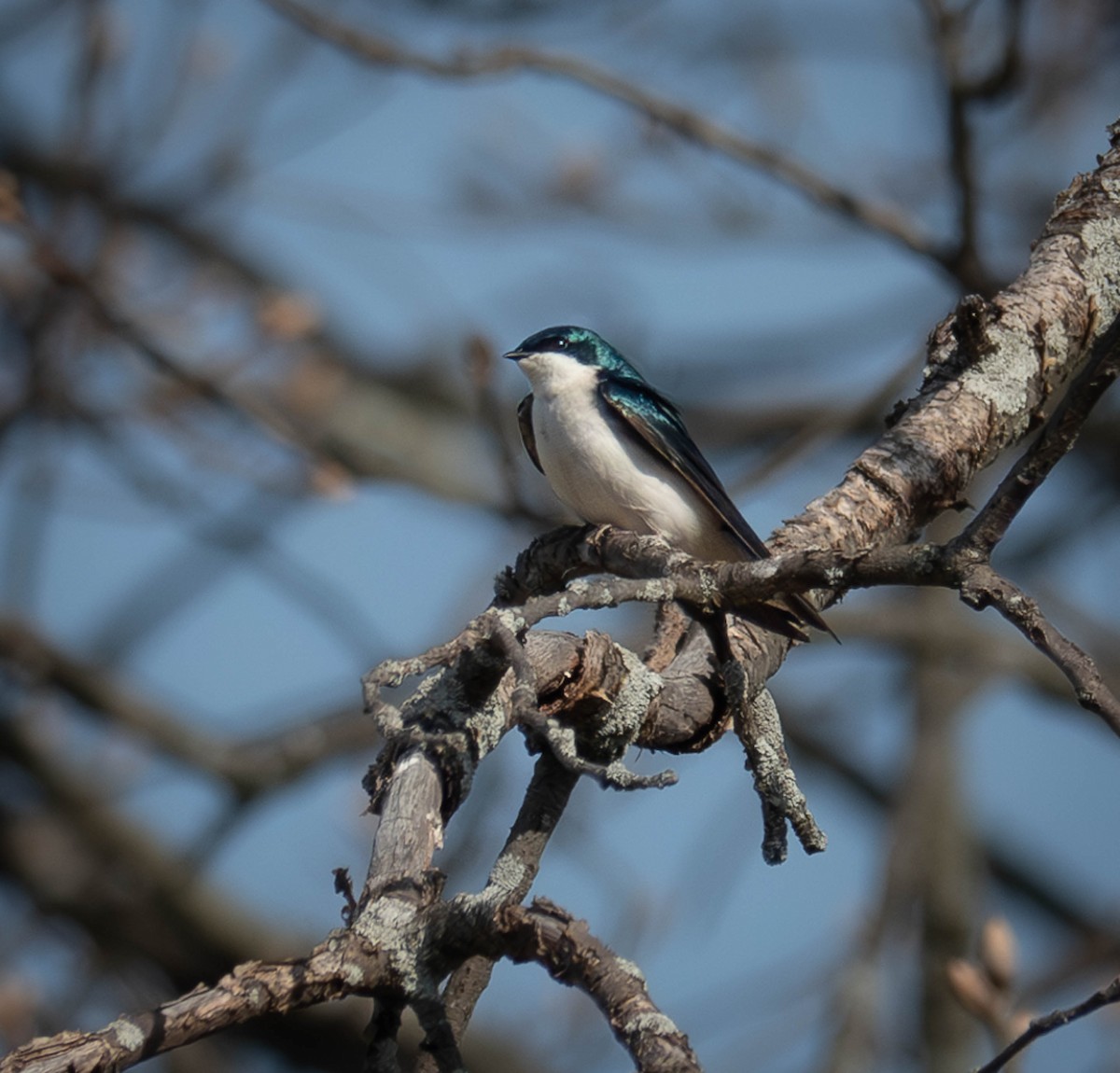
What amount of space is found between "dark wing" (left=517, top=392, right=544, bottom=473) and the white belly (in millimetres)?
321

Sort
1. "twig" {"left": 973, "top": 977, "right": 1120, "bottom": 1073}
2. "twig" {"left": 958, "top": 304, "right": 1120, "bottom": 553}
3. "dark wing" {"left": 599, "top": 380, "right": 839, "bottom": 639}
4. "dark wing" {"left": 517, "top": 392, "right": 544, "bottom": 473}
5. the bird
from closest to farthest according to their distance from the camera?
1. "twig" {"left": 973, "top": 977, "right": 1120, "bottom": 1073}
2. "twig" {"left": 958, "top": 304, "right": 1120, "bottom": 553}
3. "dark wing" {"left": 599, "top": 380, "right": 839, "bottom": 639}
4. the bird
5. "dark wing" {"left": 517, "top": 392, "right": 544, "bottom": 473}

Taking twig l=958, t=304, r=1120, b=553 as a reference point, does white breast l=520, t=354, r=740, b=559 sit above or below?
above

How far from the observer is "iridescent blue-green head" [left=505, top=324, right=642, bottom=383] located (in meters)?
4.12

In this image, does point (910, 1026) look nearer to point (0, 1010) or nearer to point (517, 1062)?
point (517, 1062)

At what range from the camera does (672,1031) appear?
1.39 metres

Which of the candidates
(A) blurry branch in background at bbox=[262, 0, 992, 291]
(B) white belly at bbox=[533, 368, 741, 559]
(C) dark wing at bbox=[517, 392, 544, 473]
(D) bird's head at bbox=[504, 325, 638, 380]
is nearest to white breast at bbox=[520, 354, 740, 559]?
(B) white belly at bbox=[533, 368, 741, 559]

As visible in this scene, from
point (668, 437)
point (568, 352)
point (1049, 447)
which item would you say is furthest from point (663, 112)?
point (1049, 447)

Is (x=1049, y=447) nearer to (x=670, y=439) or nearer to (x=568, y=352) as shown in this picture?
(x=670, y=439)

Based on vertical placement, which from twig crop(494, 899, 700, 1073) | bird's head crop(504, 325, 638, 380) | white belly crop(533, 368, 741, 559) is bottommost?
twig crop(494, 899, 700, 1073)

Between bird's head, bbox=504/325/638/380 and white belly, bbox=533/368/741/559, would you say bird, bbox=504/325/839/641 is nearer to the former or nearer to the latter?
white belly, bbox=533/368/741/559

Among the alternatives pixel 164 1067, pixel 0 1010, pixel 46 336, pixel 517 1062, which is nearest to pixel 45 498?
pixel 46 336

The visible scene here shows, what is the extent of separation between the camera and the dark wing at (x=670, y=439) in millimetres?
3307

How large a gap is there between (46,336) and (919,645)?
4027 mm

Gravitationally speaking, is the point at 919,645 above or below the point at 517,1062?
above
